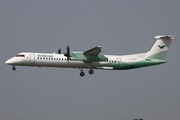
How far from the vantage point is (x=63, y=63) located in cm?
3962

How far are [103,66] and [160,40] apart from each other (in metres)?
7.21

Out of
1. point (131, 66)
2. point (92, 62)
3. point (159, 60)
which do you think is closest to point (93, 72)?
point (92, 62)

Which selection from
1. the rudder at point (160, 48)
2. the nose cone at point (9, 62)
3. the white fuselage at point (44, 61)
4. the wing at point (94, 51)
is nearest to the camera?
the wing at point (94, 51)

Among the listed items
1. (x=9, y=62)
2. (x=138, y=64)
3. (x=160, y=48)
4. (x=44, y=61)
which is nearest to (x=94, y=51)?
(x=44, y=61)

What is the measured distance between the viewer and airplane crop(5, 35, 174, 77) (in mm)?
39312

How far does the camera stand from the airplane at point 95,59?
3931 centimetres

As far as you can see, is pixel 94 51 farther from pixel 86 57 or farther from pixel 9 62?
pixel 9 62

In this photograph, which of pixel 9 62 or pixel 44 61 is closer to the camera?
pixel 44 61

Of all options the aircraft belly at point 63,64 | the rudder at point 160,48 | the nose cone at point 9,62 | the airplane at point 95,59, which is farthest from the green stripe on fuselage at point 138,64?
the nose cone at point 9,62

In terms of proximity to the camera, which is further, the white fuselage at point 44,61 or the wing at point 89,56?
the wing at point 89,56

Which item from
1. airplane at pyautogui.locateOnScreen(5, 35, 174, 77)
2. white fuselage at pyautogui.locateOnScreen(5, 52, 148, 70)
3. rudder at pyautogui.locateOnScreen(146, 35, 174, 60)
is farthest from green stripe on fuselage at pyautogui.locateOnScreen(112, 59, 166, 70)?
white fuselage at pyautogui.locateOnScreen(5, 52, 148, 70)

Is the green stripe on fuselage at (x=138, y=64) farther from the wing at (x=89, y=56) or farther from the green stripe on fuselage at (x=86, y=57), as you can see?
the wing at (x=89, y=56)

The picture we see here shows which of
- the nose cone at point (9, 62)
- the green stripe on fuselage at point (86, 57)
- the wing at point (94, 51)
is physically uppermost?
the wing at point (94, 51)

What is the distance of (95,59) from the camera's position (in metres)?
40.3
